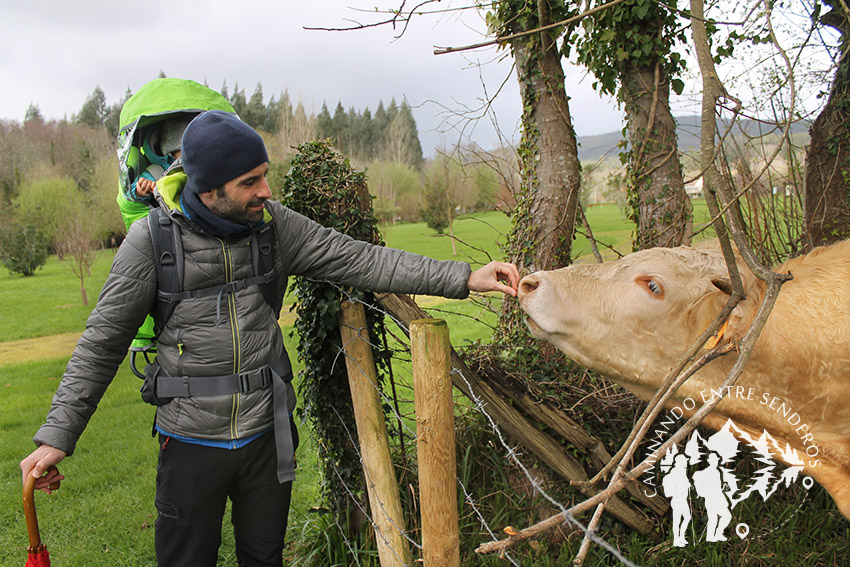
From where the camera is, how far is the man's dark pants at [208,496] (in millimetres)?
2299

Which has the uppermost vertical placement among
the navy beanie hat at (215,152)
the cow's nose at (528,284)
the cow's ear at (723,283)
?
the navy beanie hat at (215,152)

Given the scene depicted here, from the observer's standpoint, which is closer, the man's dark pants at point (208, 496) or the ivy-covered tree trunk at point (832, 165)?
the man's dark pants at point (208, 496)

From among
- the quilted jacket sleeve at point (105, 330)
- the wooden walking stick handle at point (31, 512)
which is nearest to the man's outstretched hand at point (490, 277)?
the quilted jacket sleeve at point (105, 330)

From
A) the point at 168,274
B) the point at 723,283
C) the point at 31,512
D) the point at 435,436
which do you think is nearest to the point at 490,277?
the point at 435,436

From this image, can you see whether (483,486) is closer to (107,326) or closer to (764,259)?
(107,326)

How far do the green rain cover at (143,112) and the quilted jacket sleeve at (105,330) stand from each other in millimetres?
683

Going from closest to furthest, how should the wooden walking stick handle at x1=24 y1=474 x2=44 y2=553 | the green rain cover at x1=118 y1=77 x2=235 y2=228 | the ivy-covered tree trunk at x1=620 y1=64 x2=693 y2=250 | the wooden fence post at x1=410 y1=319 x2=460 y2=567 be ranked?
1. the wooden fence post at x1=410 y1=319 x2=460 y2=567
2. the wooden walking stick handle at x1=24 y1=474 x2=44 y2=553
3. the green rain cover at x1=118 y1=77 x2=235 y2=228
4. the ivy-covered tree trunk at x1=620 y1=64 x2=693 y2=250

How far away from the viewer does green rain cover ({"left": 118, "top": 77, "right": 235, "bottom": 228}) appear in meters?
2.72

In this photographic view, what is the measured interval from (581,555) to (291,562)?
286cm

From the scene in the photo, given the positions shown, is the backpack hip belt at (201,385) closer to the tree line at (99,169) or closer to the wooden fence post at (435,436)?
the wooden fence post at (435,436)

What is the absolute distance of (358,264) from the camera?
2.64 metres

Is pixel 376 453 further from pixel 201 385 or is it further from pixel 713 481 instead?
pixel 713 481

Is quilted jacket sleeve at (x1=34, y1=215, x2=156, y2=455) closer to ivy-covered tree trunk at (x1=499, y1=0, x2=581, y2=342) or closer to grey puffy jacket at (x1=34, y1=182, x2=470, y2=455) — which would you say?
grey puffy jacket at (x1=34, y1=182, x2=470, y2=455)

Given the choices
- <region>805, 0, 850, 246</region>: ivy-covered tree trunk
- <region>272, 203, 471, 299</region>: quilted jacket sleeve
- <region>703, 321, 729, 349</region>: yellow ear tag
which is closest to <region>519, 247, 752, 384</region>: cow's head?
<region>703, 321, 729, 349</region>: yellow ear tag
